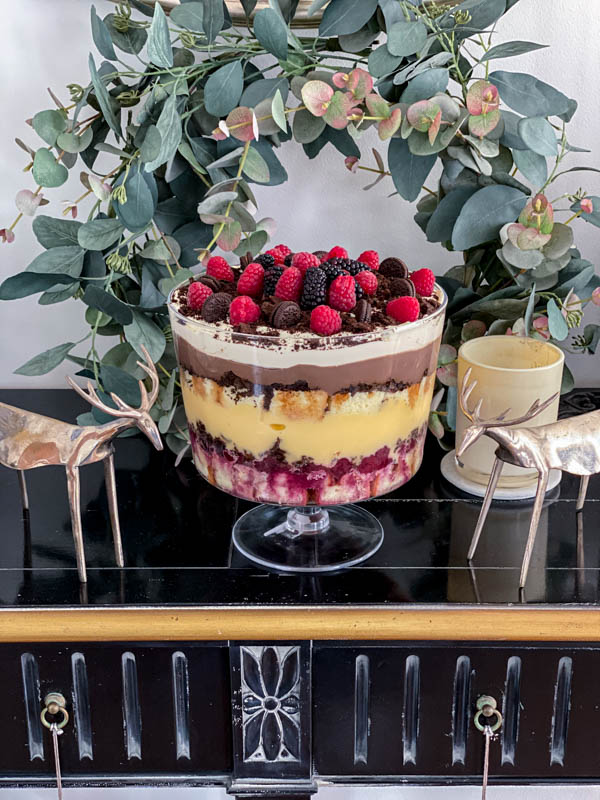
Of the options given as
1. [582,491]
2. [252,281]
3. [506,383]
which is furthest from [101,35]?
[582,491]

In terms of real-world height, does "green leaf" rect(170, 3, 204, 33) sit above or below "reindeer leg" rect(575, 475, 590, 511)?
above

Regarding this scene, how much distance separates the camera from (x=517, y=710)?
743mm

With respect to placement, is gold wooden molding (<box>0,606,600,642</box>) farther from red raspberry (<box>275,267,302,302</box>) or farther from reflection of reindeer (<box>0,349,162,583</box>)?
red raspberry (<box>275,267,302,302</box>)

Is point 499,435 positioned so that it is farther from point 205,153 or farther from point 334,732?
point 205,153

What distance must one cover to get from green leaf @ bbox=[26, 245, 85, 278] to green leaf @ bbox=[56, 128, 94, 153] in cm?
9

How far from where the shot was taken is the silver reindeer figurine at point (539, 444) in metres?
0.73

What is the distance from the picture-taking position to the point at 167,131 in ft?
2.54

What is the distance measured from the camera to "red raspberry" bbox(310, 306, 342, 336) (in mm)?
660

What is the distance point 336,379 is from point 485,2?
376mm

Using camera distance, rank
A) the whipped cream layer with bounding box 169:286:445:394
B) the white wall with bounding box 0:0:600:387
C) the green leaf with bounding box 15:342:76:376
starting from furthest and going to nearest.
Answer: the white wall with bounding box 0:0:600:387 < the green leaf with bounding box 15:342:76:376 < the whipped cream layer with bounding box 169:286:445:394

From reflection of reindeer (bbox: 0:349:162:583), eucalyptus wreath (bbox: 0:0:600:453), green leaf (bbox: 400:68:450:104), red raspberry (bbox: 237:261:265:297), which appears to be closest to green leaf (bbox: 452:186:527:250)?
eucalyptus wreath (bbox: 0:0:600:453)

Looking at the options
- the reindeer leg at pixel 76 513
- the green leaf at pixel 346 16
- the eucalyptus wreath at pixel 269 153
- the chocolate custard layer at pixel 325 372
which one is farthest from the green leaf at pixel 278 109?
the reindeer leg at pixel 76 513

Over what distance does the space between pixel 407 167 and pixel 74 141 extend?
1.00 feet

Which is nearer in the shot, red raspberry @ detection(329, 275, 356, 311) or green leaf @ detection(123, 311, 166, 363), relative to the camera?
red raspberry @ detection(329, 275, 356, 311)
